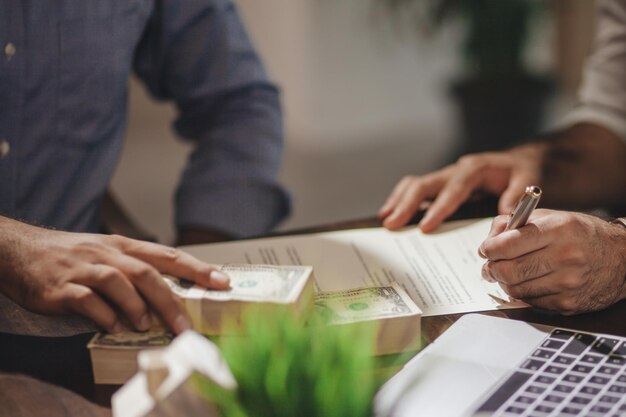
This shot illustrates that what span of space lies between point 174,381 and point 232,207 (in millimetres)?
851

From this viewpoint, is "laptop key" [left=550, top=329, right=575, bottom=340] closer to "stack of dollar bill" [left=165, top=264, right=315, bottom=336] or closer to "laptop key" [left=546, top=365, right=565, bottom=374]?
"laptop key" [left=546, top=365, right=565, bottom=374]

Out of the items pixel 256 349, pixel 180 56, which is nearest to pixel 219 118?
pixel 180 56

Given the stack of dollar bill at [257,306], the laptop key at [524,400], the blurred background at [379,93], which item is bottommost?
the blurred background at [379,93]

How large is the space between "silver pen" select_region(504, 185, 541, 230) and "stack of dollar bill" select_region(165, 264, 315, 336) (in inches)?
9.3

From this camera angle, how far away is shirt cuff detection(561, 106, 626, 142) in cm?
142

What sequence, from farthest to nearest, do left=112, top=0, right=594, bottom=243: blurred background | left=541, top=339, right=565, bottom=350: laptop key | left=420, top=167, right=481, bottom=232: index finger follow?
1. left=112, top=0, right=594, bottom=243: blurred background
2. left=420, top=167, right=481, bottom=232: index finger
3. left=541, top=339, right=565, bottom=350: laptop key

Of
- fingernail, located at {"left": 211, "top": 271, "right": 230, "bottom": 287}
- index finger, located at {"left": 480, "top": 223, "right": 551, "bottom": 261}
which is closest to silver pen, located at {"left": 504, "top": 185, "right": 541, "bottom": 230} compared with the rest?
index finger, located at {"left": 480, "top": 223, "right": 551, "bottom": 261}

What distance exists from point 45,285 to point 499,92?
8.94ft

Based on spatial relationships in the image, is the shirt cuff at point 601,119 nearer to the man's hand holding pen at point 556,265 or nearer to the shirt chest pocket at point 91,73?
the man's hand holding pen at point 556,265

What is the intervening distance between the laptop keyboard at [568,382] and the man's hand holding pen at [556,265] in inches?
2.8

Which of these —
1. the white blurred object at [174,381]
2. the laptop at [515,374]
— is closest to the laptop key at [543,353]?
the laptop at [515,374]

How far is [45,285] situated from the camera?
823 millimetres

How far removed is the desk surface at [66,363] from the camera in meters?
0.73

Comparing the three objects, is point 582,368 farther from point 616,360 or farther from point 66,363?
point 66,363
